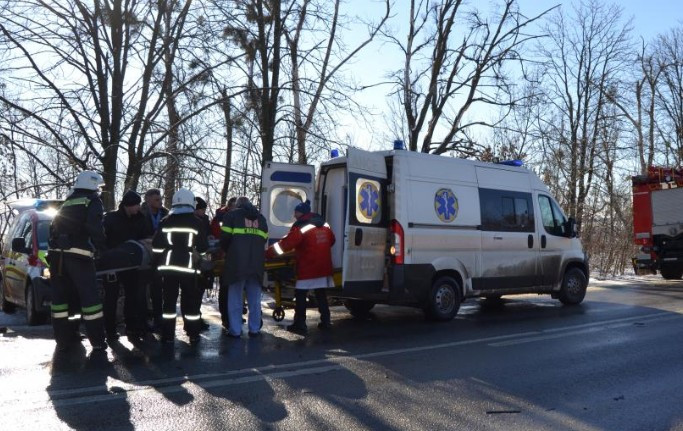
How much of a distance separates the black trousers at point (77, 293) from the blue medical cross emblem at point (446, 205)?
4.63 metres

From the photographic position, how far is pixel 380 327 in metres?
9.45

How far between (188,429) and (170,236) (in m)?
3.50

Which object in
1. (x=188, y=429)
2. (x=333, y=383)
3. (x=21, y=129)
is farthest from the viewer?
(x=21, y=129)

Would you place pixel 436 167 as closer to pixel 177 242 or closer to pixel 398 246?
pixel 398 246

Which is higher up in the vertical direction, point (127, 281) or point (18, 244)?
point (18, 244)

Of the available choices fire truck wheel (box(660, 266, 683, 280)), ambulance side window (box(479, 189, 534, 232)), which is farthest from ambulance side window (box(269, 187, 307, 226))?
fire truck wheel (box(660, 266, 683, 280))

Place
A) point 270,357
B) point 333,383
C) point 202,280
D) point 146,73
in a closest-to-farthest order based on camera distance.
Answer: point 333,383, point 270,357, point 202,280, point 146,73

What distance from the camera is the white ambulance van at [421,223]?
9.02 m

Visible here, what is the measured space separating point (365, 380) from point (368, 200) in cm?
340

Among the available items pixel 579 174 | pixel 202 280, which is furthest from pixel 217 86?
pixel 579 174

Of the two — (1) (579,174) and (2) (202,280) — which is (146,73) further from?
(1) (579,174)

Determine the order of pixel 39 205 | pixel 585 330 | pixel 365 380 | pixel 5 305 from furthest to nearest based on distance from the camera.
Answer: pixel 5 305, pixel 39 205, pixel 585 330, pixel 365 380

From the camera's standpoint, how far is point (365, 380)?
20.0ft

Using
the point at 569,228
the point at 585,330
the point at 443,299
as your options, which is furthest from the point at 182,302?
the point at 569,228
